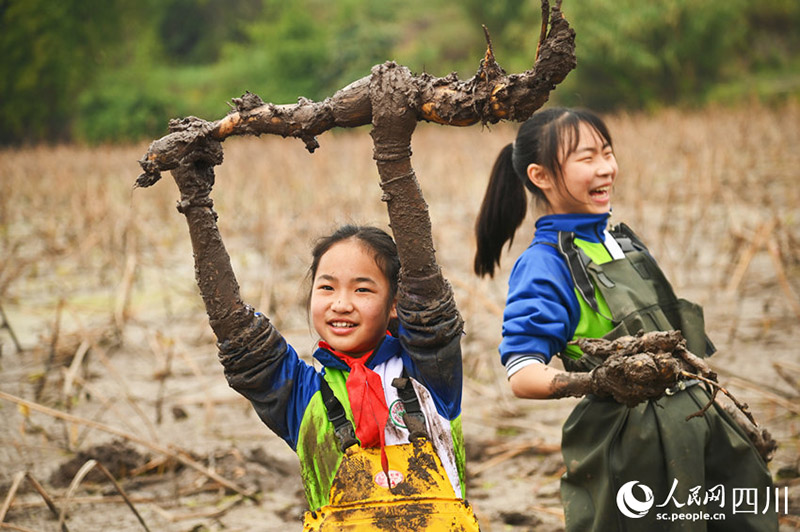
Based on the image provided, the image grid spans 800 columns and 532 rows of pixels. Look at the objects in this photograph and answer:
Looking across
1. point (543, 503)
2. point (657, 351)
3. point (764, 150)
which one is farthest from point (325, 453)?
point (764, 150)

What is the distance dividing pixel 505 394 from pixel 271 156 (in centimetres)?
890

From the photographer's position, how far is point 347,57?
2733cm

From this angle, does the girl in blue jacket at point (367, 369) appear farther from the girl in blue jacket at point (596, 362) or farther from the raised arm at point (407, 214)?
the girl in blue jacket at point (596, 362)

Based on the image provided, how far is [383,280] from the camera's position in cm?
176

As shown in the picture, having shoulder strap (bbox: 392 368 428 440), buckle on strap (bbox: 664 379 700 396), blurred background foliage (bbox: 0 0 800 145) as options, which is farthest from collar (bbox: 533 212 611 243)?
blurred background foliage (bbox: 0 0 800 145)

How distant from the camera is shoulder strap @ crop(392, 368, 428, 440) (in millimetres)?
1632

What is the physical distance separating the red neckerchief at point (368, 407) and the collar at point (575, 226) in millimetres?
707

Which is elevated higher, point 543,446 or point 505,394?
point 505,394

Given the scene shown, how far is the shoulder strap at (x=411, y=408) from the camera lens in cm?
163

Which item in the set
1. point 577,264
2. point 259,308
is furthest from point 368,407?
point 259,308

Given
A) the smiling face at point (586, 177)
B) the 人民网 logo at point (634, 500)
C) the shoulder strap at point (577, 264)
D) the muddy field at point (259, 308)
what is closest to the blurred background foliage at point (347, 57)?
the muddy field at point (259, 308)

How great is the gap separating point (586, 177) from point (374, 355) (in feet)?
2.66

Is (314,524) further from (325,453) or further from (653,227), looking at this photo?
(653,227)

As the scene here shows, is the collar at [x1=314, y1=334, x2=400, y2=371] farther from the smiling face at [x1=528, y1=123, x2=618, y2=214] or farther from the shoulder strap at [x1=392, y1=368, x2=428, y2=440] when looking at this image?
the smiling face at [x1=528, y1=123, x2=618, y2=214]
